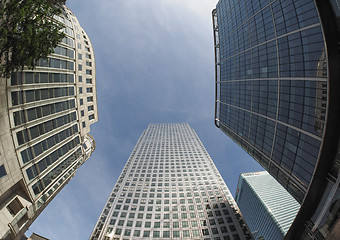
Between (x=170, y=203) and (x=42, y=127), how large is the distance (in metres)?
45.8

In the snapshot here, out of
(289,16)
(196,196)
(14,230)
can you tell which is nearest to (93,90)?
(14,230)

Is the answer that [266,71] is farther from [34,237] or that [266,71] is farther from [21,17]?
Result: [34,237]

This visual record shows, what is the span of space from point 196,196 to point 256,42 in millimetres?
55254

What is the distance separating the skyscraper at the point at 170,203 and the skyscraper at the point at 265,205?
66.4 meters

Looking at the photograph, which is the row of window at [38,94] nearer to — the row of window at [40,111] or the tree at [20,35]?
the row of window at [40,111]

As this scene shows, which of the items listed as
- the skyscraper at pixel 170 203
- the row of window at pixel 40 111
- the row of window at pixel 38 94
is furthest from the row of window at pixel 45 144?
the skyscraper at pixel 170 203

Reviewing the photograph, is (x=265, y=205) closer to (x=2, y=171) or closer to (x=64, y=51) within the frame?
(x=2, y=171)

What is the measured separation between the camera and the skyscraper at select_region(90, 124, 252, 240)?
42.1 m

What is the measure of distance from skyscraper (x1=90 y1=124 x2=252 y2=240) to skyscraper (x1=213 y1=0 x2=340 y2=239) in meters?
23.3

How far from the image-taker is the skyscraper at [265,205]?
334 ft

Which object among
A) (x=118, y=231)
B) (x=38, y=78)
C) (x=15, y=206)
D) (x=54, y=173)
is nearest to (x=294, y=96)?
(x=38, y=78)

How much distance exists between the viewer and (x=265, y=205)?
111 m

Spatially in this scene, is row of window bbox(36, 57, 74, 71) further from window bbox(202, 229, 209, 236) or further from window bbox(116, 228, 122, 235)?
window bbox(202, 229, 209, 236)

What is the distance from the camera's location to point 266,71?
119 ft
